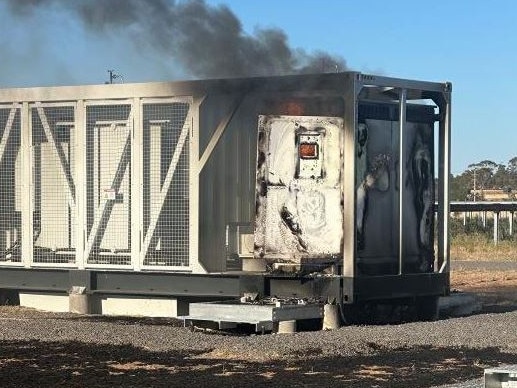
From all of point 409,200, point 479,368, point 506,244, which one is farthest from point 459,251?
point 479,368

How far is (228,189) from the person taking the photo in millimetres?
17031

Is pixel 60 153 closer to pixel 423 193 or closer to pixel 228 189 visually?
pixel 228 189

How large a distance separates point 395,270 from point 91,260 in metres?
4.63

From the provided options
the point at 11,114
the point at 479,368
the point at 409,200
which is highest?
the point at 11,114

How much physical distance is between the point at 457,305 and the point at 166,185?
5.03 meters

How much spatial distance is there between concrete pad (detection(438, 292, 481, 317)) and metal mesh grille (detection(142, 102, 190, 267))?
4.11 meters

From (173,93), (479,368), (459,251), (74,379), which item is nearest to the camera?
(74,379)

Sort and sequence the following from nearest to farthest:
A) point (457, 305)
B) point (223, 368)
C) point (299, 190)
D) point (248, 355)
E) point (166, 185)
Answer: point (223, 368) < point (248, 355) < point (299, 190) < point (166, 185) < point (457, 305)

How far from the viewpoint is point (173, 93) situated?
16.8m

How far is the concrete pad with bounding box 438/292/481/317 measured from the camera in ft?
58.7

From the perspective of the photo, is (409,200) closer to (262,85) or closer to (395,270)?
A: (395,270)

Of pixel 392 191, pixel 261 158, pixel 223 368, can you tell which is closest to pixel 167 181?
pixel 261 158

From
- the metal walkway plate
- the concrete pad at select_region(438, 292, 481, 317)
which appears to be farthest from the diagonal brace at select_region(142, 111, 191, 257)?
the concrete pad at select_region(438, 292, 481, 317)

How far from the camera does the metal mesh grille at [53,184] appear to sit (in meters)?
18.0
